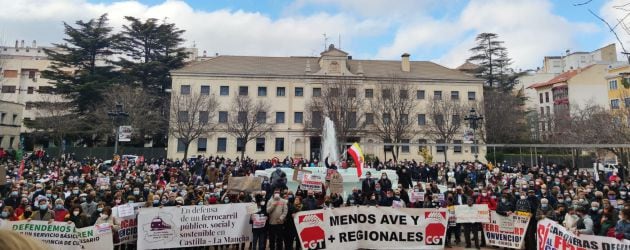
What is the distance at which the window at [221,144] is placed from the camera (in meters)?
49.6

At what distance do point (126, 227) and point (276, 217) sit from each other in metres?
3.72

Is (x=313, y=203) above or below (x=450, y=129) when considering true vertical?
below

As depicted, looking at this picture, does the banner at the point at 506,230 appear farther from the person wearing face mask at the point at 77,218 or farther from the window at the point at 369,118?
the window at the point at 369,118

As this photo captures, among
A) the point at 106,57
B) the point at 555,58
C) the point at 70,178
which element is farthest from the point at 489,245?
the point at 555,58

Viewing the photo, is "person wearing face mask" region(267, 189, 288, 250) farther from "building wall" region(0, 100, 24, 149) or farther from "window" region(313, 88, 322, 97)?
"building wall" region(0, 100, 24, 149)

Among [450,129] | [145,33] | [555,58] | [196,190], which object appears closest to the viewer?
[196,190]

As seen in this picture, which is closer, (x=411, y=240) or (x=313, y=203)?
(x=411, y=240)

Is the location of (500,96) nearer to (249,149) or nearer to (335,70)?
(335,70)

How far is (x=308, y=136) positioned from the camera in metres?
50.7

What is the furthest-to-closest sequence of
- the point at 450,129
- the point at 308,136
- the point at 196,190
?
Answer: the point at 308,136
the point at 450,129
the point at 196,190

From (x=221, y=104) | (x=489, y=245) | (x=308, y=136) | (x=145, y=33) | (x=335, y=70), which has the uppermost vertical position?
(x=145, y=33)

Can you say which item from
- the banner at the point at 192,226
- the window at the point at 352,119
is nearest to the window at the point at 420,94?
the window at the point at 352,119

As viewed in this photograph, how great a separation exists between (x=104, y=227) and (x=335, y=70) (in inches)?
1780

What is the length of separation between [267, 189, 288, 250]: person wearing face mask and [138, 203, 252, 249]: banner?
0.73 m
